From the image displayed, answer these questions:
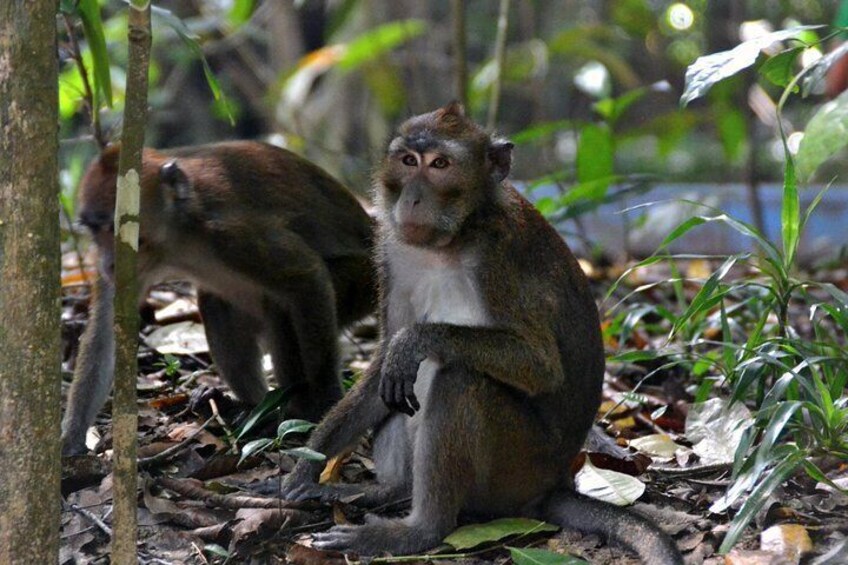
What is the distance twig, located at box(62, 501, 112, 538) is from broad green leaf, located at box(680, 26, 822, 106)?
2.61m

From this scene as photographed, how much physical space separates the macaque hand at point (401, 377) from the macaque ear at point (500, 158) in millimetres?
822

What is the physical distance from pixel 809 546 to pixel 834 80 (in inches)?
197

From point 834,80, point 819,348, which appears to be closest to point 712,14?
point 834,80

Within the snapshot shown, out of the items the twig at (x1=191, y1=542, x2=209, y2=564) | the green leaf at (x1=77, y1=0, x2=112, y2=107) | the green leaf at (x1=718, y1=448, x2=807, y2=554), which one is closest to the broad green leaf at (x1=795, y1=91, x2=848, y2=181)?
the green leaf at (x1=718, y1=448, x2=807, y2=554)

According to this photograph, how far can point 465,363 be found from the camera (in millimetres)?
4375

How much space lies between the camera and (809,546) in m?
4.00

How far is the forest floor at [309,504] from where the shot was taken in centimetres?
418

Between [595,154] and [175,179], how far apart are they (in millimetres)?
3568

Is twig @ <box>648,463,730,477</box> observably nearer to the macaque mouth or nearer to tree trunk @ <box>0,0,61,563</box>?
the macaque mouth

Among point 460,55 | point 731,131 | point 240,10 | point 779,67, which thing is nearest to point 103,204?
point 779,67

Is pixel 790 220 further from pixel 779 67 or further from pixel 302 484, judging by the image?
pixel 302 484

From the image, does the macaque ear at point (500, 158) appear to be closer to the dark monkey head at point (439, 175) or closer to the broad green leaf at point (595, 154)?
the dark monkey head at point (439, 175)

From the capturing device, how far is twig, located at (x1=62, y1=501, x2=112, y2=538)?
14.1ft

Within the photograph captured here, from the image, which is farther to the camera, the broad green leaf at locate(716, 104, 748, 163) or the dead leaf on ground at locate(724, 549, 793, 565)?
the broad green leaf at locate(716, 104, 748, 163)
